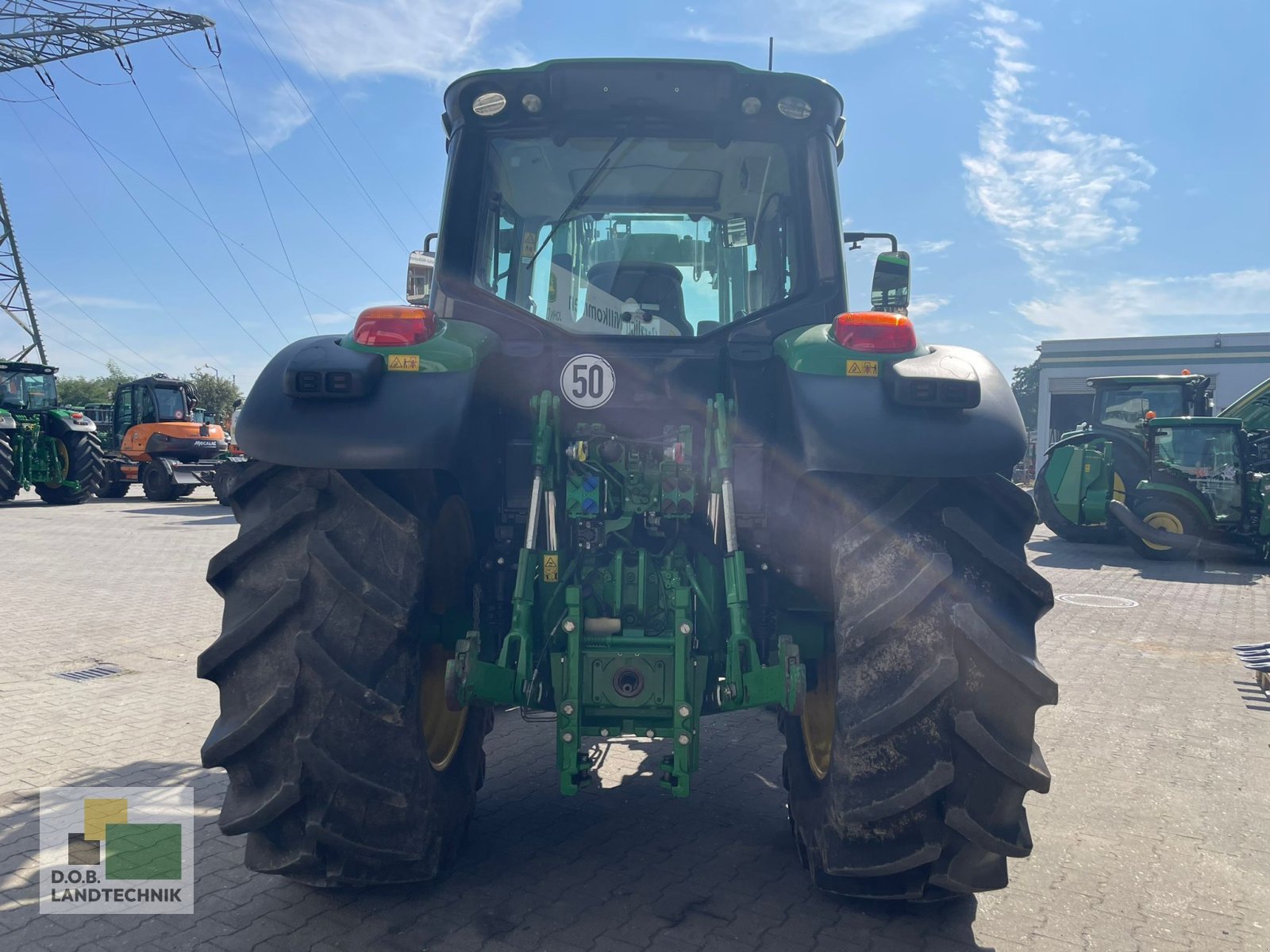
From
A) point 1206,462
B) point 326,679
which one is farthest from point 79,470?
point 1206,462

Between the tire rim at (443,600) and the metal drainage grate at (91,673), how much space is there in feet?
13.2

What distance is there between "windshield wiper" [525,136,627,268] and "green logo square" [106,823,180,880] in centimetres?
256

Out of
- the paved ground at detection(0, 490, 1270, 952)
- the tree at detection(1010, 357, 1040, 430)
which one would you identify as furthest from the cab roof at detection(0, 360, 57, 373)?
the tree at detection(1010, 357, 1040, 430)

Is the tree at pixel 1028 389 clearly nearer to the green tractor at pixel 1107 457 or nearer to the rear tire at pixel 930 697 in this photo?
the green tractor at pixel 1107 457

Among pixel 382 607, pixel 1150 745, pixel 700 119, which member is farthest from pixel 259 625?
pixel 1150 745

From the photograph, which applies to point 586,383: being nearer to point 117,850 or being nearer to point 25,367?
point 117,850

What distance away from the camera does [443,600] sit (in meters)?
3.18

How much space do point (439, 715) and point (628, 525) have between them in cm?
98

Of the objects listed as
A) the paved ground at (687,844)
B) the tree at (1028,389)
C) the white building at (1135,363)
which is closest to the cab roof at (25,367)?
the paved ground at (687,844)

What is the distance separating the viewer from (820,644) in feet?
10.7

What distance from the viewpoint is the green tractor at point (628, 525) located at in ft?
8.60

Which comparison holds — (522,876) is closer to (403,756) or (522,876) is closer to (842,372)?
(403,756)

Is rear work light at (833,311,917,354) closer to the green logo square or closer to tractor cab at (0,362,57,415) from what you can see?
the green logo square

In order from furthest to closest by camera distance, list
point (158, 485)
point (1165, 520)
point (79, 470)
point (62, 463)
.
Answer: point (158, 485) < point (62, 463) < point (79, 470) < point (1165, 520)
